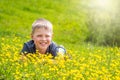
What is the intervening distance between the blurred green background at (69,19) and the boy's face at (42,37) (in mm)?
9426

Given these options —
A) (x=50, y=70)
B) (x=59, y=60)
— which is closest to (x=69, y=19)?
(x=59, y=60)

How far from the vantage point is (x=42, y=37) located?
30.9 ft

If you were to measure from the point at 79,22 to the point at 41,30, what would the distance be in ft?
63.2

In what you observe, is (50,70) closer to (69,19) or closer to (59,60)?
(59,60)

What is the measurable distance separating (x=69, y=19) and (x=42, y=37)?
64.3ft

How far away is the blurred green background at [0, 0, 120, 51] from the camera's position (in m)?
20.6

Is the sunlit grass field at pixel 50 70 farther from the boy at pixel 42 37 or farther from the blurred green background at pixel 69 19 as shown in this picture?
the blurred green background at pixel 69 19

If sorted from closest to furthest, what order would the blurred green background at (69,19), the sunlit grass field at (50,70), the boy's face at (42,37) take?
the sunlit grass field at (50,70) → the boy's face at (42,37) → the blurred green background at (69,19)

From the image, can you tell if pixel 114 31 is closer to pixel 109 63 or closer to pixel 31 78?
pixel 109 63

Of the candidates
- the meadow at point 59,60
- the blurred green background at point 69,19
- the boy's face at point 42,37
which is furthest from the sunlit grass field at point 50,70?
the blurred green background at point 69,19

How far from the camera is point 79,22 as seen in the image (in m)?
28.7

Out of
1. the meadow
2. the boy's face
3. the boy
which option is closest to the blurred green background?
the meadow

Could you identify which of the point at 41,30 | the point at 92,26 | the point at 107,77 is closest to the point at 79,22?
the point at 92,26

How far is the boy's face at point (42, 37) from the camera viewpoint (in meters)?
9.40
